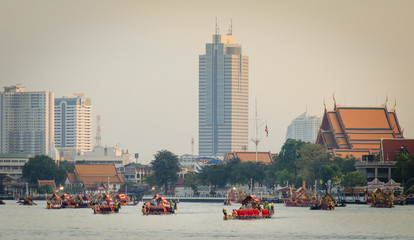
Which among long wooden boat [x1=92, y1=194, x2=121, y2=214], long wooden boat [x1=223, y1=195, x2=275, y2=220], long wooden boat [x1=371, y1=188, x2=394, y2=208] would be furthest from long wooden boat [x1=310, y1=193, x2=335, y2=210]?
long wooden boat [x1=92, y1=194, x2=121, y2=214]

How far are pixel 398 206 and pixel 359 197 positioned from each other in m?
22.8

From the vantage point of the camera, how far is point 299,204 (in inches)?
7210

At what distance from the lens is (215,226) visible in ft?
421

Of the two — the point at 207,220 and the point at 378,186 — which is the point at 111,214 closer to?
the point at 207,220

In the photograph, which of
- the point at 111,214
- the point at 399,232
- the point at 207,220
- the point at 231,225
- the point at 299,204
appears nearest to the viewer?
the point at 399,232

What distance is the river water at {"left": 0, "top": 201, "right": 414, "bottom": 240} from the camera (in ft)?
371

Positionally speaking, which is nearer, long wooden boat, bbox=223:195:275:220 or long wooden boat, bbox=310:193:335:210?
long wooden boat, bbox=223:195:275:220

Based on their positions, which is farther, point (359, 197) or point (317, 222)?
point (359, 197)

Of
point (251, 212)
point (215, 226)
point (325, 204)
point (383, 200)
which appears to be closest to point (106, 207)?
point (325, 204)

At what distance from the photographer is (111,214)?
164375 millimetres

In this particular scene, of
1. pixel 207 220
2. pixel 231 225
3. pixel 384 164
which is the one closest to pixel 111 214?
pixel 207 220

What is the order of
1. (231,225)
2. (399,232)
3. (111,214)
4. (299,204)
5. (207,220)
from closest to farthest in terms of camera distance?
(399,232), (231,225), (207,220), (111,214), (299,204)

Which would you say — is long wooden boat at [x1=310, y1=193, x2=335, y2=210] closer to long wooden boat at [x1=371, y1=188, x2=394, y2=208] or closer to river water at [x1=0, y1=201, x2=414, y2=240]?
river water at [x1=0, y1=201, x2=414, y2=240]

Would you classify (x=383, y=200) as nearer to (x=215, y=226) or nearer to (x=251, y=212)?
(x=251, y=212)
